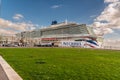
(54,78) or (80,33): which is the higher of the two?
(80,33)

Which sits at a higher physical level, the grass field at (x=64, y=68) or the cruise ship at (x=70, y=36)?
the cruise ship at (x=70, y=36)

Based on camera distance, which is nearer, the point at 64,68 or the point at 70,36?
the point at 64,68

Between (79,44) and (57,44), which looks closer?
(79,44)

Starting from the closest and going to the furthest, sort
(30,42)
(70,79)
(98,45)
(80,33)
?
1. (70,79)
2. (98,45)
3. (80,33)
4. (30,42)

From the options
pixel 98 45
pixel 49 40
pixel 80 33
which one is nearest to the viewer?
pixel 98 45

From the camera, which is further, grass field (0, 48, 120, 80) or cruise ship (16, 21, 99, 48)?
cruise ship (16, 21, 99, 48)

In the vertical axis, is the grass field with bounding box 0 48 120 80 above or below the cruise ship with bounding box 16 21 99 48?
below

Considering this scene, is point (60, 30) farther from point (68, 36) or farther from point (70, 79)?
point (70, 79)

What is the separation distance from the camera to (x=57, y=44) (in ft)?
334

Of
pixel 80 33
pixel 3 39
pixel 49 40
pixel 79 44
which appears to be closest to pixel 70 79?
pixel 79 44

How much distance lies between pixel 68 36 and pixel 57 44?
22.2 ft

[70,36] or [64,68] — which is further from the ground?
[70,36]

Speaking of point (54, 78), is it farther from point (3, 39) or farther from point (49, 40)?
point (3, 39)

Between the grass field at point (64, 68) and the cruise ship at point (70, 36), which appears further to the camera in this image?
the cruise ship at point (70, 36)
